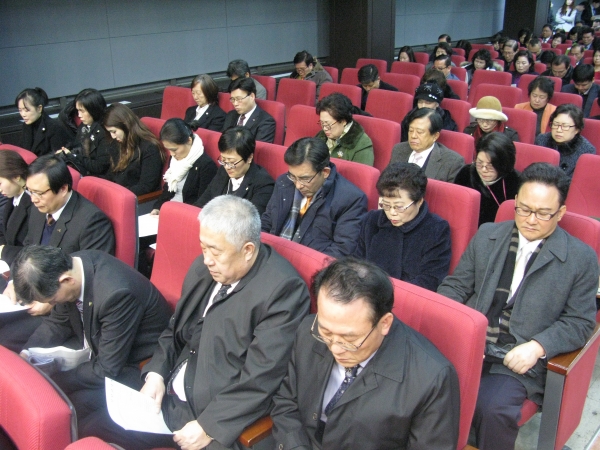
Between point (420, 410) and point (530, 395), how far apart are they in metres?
0.70

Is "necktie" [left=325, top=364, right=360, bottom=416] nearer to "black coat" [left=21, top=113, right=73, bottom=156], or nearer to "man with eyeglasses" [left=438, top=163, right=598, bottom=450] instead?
"man with eyeglasses" [left=438, top=163, right=598, bottom=450]

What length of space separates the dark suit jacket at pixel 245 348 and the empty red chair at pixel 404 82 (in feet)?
14.2

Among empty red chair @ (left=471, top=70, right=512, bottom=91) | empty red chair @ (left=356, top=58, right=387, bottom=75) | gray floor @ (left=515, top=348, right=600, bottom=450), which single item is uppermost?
empty red chair @ (left=356, top=58, right=387, bottom=75)

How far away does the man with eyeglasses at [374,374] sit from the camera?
1.41 meters

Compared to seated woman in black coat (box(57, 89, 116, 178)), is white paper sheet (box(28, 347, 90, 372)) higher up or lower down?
lower down

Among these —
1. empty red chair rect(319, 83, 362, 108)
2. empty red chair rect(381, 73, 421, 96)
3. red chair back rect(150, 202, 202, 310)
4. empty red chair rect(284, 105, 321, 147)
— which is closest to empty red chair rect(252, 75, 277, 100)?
empty red chair rect(319, 83, 362, 108)

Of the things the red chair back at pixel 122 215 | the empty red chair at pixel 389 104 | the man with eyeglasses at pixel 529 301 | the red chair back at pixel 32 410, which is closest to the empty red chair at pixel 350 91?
the empty red chair at pixel 389 104

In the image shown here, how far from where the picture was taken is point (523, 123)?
13.1ft

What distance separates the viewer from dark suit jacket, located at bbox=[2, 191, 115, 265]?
2572 millimetres

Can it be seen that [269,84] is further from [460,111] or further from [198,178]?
[198,178]

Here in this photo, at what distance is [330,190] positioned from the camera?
8.90ft

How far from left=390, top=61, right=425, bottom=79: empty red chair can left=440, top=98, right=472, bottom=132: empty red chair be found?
7.56ft

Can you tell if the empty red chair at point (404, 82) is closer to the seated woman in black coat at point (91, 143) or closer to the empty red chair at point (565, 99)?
the empty red chair at point (565, 99)

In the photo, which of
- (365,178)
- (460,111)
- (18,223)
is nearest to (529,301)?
(365,178)
